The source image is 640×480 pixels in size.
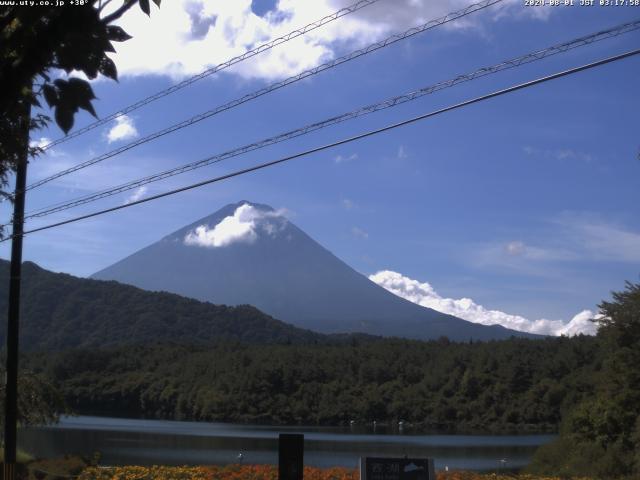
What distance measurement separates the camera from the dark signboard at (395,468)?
388 inches

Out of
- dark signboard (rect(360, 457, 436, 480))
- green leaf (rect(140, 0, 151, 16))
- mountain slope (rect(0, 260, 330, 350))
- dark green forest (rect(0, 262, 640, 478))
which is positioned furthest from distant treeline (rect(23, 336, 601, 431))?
green leaf (rect(140, 0, 151, 16))

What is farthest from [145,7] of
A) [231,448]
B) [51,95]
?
[231,448]

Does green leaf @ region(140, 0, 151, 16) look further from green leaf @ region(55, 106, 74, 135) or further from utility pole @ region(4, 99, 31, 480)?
utility pole @ region(4, 99, 31, 480)

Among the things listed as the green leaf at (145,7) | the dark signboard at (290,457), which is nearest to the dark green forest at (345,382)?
the dark signboard at (290,457)

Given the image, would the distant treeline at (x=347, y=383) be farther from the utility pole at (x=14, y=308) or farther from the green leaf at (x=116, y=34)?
the green leaf at (x=116, y=34)

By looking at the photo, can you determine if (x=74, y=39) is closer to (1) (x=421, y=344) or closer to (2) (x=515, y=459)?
(2) (x=515, y=459)

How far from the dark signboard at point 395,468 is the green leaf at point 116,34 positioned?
707cm

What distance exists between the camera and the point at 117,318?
151500 millimetres

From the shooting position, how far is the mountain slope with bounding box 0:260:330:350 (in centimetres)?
14062

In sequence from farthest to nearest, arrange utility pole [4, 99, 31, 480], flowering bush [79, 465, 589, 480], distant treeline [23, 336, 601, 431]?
1. distant treeline [23, 336, 601, 431]
2. utility pole [4, 99, 31, 480]
3. flowering bush [79, 465, 589, 480]

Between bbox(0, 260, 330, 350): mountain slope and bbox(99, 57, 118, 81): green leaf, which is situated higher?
bbox(0, 260, 330, 350): mountain slope

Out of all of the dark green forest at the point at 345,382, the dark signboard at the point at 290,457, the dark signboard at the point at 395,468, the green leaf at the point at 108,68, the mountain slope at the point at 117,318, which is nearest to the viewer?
the green leaf at the point at 108,68

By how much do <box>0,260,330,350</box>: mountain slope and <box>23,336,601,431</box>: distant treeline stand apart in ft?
140

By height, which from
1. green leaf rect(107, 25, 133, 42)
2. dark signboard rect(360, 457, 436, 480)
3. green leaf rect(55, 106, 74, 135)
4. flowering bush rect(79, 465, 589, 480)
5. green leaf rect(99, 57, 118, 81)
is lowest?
flowering bush rect(79, 465, 589, 480)
